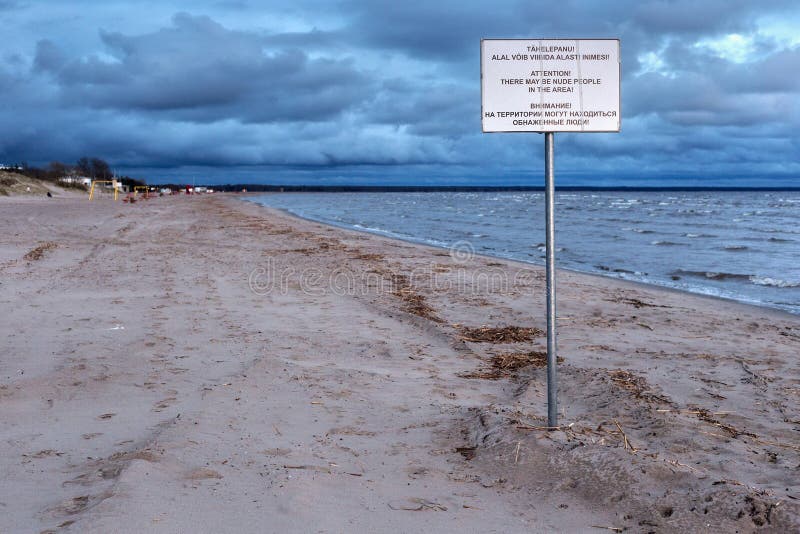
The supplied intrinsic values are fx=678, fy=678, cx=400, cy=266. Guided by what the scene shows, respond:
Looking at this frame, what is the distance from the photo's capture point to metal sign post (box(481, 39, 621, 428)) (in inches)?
167

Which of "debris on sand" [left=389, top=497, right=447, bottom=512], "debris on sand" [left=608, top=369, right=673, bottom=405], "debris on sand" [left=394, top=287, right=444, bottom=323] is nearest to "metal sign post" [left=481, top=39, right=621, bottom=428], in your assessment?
"debris on sand" [left=389, top=497, right=447, bottom=512]

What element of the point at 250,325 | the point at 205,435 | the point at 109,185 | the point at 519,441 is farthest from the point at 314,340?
the point at 109,185

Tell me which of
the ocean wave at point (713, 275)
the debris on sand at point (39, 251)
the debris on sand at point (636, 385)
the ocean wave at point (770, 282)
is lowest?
the ocean wave at point (770, 282)

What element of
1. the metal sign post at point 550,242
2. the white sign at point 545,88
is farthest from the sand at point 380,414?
the white sign at point 545,88

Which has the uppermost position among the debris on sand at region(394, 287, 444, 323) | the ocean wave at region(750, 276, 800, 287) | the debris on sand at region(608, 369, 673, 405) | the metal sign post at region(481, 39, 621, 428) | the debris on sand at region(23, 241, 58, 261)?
the metal sign post at region(481, 39, 621, 428)

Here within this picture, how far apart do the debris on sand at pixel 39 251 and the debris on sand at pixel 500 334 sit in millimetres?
11319

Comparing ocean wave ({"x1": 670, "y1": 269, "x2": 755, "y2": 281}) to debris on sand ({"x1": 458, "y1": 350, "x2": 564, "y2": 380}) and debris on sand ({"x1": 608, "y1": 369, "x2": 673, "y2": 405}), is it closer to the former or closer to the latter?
debris on sand ({"x1": 458, "y1": 350, "x2": 564, "y2": 380})

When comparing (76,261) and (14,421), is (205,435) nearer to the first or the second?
(14,421)

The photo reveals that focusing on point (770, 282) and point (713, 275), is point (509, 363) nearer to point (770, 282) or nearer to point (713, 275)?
point (770, 282)

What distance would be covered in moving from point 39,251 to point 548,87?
16.3 m

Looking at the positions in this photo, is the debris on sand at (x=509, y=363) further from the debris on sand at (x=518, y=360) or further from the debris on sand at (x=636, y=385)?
the debris on sand at (x=636, y=385)

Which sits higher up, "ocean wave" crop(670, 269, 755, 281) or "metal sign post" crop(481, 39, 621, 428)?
"metal sign post" crop(481, 39, 621, 428)

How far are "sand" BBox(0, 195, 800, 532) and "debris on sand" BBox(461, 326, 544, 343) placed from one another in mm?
56

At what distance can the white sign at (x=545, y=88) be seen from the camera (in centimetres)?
425
